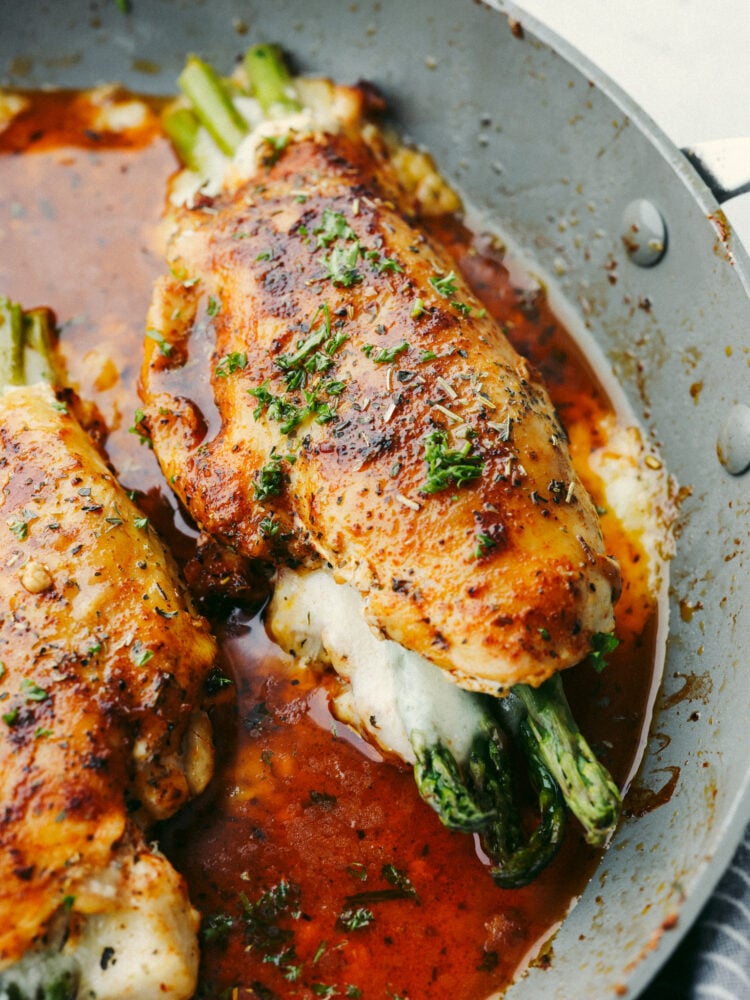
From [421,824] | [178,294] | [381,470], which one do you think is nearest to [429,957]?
[421,824]

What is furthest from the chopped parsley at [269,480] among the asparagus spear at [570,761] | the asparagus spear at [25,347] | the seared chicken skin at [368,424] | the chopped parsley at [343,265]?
the asparagus spear at [25,347]

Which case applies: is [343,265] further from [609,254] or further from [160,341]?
[609,254]

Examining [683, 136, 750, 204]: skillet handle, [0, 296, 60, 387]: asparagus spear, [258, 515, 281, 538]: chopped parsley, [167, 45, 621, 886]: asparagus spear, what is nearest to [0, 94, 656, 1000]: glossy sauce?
[0, 296, 60, 387]: asparagus spear

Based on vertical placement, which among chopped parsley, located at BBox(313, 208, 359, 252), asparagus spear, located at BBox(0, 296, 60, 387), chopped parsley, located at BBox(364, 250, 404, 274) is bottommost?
chopped parsley, located at BBox(364, 250, 404, 274)

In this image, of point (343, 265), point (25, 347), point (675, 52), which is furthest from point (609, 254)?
point (25, 347)

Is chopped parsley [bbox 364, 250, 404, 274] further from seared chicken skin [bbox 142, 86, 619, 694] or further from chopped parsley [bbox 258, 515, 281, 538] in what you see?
chopped parsley [bbox 258, 515, 281, 538]
